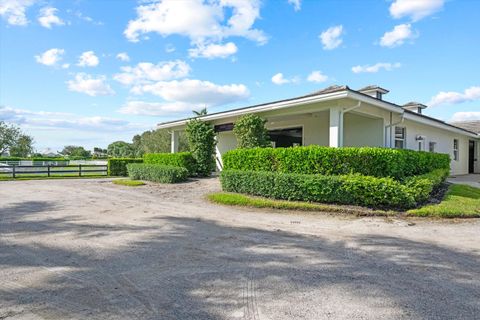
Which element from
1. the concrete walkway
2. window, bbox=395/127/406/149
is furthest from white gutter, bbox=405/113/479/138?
the concrete walkway

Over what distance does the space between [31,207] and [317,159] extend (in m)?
8.20

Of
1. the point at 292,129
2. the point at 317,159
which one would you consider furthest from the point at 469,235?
the point at 292,129

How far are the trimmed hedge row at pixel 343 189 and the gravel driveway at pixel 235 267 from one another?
3.04ft

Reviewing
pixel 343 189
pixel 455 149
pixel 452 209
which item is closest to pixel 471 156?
pixel 455 149

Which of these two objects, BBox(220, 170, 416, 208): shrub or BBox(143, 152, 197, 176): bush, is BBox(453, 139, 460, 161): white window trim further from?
BBox(143, 152, 197, 176): bush

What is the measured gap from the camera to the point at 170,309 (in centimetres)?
281

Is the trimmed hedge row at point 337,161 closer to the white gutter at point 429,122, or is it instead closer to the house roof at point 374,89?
the white gutter at point 429,122

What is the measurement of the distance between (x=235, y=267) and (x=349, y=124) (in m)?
11.9

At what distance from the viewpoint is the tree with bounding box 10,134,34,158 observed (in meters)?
43.4

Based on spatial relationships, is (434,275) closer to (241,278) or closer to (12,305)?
(241,278)

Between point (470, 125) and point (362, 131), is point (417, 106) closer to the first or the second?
point (362, 131)

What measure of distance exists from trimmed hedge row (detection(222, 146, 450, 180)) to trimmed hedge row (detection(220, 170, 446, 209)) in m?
0.59

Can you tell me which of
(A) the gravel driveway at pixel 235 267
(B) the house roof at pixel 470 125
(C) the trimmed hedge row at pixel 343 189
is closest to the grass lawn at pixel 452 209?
(C) the trimmed hedge row at pixel 343 189

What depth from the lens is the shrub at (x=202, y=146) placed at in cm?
1576
